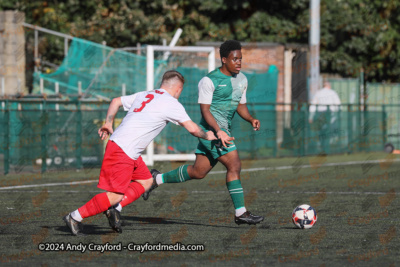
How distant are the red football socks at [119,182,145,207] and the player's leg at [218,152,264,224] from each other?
1.01 metres

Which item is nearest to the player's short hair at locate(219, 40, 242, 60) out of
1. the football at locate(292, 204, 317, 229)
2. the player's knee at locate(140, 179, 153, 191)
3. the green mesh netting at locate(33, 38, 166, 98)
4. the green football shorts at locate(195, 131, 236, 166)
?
the green football shorts at locate(195, 131, 236, 166)

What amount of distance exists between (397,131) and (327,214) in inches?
659

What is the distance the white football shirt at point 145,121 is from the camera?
26.1 ft

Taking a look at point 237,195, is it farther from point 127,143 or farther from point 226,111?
point 127,143

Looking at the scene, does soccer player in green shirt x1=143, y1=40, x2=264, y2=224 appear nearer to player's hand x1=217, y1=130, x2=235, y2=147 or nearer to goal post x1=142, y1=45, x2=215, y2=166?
player's hand x1=217, y1=130, x2=235, y2=147

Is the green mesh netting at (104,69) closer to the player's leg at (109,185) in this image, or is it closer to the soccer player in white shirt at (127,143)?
the soccer player in white shirt at (127,143)

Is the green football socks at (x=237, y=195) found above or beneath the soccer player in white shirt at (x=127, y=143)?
beneath

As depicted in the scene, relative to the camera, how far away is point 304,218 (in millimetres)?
8547

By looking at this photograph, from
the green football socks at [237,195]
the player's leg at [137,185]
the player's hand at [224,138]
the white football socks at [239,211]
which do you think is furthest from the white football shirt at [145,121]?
the white football socks at [239,211]

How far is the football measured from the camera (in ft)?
28.0

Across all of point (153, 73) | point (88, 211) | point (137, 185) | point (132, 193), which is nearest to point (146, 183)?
point (137, 185)

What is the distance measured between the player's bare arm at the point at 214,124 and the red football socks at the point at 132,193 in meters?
1.01

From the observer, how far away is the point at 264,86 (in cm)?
2286

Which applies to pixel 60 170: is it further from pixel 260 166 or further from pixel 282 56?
pixel 282 56
